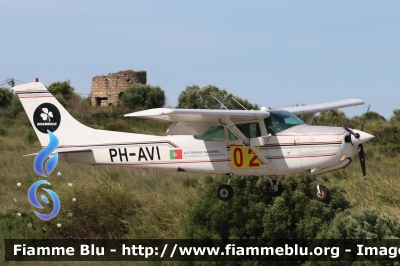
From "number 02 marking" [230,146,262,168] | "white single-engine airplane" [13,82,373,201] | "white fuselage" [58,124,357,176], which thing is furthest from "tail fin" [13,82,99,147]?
"number 02 marking" [230,146,262,168]

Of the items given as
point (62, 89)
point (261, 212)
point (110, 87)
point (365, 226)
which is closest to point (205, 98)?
point (110, 87)

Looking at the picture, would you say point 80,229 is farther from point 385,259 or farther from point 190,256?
point 385,259

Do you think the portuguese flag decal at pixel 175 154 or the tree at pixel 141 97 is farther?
the tree at pixel 141 97

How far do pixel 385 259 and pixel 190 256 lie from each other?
7.97 metres

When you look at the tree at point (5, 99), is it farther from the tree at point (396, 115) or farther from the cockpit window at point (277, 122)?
the cockpit window at point (277, 122)

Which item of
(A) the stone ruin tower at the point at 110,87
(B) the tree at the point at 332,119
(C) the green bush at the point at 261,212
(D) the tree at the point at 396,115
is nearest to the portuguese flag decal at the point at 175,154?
(C) the green bush at the point at 261,212

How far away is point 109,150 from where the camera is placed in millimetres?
21438

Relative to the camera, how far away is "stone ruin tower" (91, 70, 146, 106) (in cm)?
6644

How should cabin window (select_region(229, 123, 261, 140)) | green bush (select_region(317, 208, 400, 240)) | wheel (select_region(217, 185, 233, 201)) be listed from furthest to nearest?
green bush (select_region(317, 208, 400, 240)), wheel (select_region(217, 185, 233, 201)), cabin window (select_region(229, 123, 261, 140))

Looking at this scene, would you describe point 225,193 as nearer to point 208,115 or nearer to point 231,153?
point 231,153

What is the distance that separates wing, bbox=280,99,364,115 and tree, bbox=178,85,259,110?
33.4 meters

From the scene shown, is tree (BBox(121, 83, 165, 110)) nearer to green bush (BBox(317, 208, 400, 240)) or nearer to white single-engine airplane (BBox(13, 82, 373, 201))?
green bush (BBox(317, 208, 400, 240))

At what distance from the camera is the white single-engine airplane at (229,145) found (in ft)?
61.6

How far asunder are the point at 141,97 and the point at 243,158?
4339 centimetres
